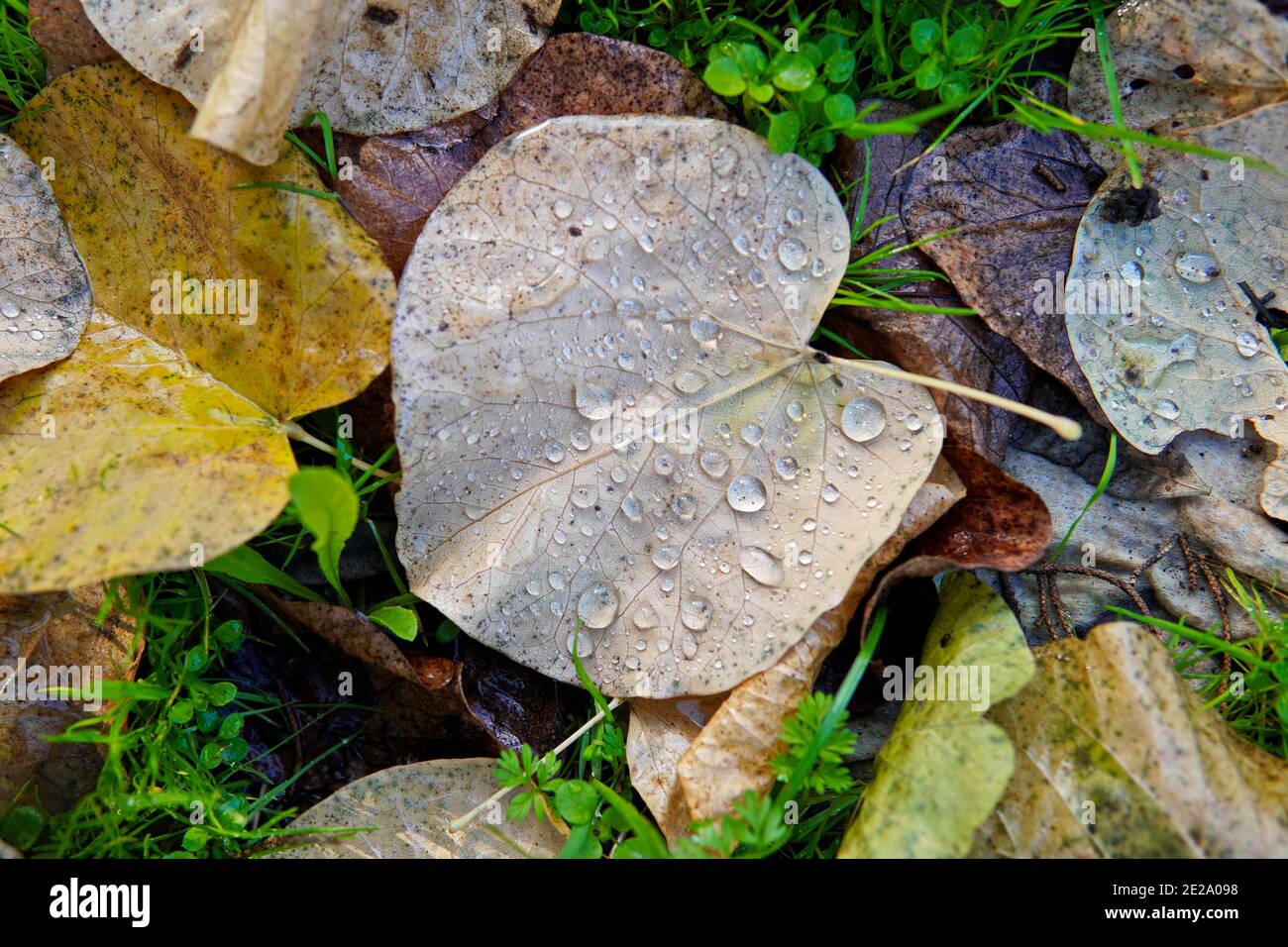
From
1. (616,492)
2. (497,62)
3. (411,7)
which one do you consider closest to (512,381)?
(616,492)

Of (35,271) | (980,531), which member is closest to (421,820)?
(980,531)

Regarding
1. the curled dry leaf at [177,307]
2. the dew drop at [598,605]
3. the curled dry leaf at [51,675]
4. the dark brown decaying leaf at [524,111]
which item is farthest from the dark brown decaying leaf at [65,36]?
the dew drop at [598,605]

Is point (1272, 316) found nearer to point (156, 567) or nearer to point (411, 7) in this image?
point (411, 7)

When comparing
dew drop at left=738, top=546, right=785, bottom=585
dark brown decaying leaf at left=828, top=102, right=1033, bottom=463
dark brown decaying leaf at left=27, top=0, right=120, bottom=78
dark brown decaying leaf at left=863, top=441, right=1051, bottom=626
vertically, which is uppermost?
dark brown decaying leaf at left=27, top=0, right=120, bottom=78

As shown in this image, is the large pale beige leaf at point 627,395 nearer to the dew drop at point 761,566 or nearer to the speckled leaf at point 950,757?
the dew drop at point 761,566

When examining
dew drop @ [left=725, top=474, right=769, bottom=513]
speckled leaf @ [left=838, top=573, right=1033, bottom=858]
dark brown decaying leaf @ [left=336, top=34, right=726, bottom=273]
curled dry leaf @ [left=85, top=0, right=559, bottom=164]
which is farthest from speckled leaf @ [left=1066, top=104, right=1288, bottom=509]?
curled dry leaf @ [left=85, top=0, right=559, bottom=164]

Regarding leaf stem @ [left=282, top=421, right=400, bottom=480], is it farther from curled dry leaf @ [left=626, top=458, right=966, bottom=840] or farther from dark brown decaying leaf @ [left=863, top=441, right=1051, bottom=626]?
dark brown decaying leaf @ [left=863, top=441, right=1051, bottom=626]
